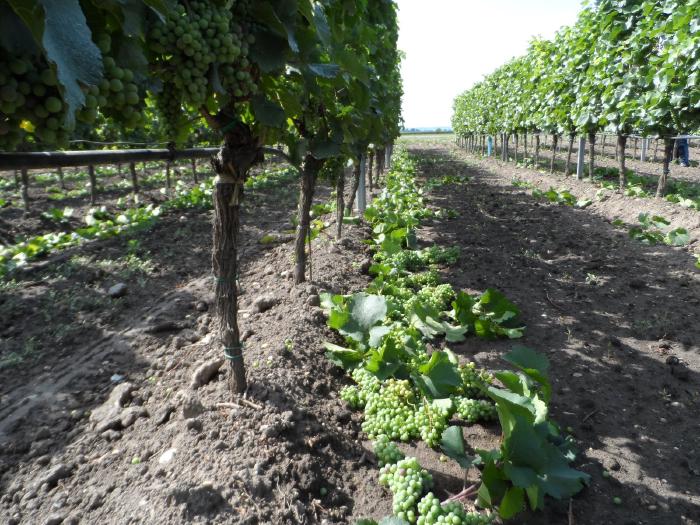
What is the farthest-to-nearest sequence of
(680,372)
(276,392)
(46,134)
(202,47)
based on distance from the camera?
(680,372) < (276,392) < (202,47) < (46,134)

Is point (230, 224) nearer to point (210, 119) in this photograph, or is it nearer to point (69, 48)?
point (210, 119)

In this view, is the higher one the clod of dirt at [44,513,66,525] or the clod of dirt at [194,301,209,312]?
the clod of dirt at [194,301,209,312]

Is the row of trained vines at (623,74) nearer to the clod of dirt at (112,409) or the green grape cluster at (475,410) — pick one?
the green grape cluster at (475,410)

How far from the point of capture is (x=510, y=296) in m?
5.25

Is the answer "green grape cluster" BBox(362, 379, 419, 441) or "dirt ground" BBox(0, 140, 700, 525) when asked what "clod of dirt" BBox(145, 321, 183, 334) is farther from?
"green grape cluster" BBox(362, 379, 419, 441)

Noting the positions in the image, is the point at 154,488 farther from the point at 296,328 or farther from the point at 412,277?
the point at 412,277

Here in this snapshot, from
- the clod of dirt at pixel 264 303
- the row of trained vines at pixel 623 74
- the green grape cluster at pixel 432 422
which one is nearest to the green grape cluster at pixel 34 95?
the green grape cluster at pixel 432 422

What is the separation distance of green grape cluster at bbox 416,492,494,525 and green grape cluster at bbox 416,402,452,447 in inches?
21.7

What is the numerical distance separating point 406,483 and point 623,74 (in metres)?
11.3

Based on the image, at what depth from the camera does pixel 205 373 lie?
3215mm

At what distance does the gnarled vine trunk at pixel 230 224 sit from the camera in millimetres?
2490

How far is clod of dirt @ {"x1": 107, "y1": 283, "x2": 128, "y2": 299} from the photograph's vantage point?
5.65 metres

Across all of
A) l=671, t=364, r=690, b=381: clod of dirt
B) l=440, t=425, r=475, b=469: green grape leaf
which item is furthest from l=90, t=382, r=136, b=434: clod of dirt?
l=671, t=364, r=690, b=381: clod of dirt

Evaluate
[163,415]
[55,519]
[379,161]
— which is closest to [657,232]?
[163,415]
